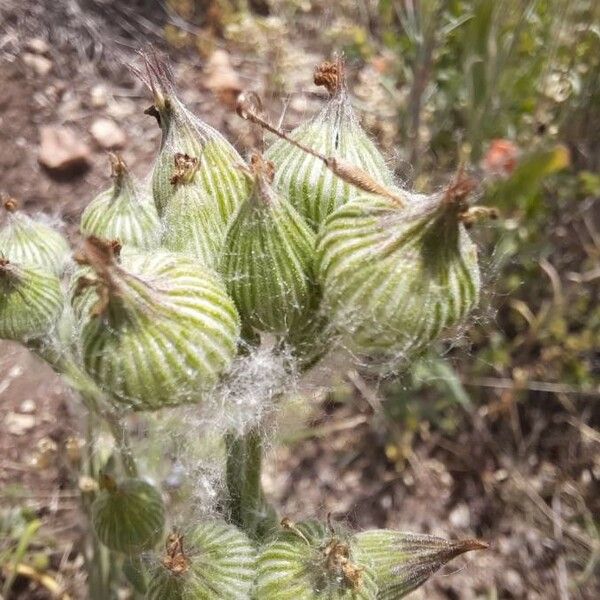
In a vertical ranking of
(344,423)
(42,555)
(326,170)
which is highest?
(326,170)

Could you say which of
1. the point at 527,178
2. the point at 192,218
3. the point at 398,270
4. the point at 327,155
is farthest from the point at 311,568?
the point at 527,178

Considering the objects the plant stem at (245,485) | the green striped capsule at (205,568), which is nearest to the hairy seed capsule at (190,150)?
the plant stem at (245,485)

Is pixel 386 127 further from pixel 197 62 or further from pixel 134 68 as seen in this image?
pixel 134 68

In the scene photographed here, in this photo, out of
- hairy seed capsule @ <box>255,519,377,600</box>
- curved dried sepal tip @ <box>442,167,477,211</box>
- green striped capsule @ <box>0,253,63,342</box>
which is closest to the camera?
curved dried sepal tip @ <box>442,167,477,211</box>

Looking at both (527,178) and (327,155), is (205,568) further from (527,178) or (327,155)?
(527,178)

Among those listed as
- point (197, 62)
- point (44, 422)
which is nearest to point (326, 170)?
point (44, 422)

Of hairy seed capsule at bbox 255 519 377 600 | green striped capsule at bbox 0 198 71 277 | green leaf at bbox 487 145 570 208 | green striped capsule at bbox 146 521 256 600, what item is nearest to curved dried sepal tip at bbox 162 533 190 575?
green striped capsule at bbox 146 521 256 600

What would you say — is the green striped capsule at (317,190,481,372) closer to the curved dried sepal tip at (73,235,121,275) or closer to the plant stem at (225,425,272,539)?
the curved dried sepal tip at (73,235,121,275)
